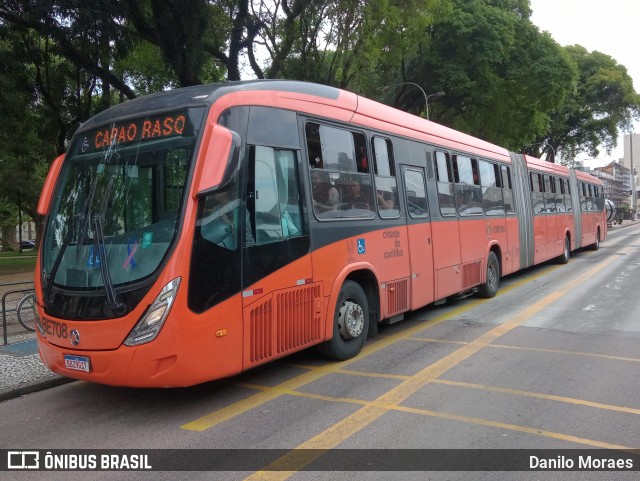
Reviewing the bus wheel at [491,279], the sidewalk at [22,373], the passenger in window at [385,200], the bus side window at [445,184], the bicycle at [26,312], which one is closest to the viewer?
the sidewalk at [22,373]

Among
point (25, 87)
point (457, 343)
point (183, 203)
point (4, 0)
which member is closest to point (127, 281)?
point (183, 203)

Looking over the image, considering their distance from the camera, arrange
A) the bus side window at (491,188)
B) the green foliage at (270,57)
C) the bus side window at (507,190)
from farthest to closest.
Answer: the green foliage at (270,57)
the bus side window at (507,190)
the bus side window at (491,188)

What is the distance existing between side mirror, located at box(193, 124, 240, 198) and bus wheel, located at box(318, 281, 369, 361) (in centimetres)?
238

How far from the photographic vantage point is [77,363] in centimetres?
485

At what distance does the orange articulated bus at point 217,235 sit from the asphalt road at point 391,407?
1.53 feet

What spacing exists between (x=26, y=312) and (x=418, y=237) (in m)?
6.73

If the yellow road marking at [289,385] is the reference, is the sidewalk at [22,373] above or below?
above

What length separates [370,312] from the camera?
7262mm

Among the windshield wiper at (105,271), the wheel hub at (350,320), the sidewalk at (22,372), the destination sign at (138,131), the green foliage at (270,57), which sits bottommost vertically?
the sidewalk at (22,372)

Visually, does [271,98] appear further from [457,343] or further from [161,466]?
[457,343]

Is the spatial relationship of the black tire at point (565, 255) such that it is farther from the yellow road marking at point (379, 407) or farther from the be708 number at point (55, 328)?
the be708 number at point (55, 328)

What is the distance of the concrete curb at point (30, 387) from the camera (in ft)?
19.0

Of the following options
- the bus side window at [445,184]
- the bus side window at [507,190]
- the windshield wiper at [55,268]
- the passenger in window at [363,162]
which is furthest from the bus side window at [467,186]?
the windshield wiper at [55,268]

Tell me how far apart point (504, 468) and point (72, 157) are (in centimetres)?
500
